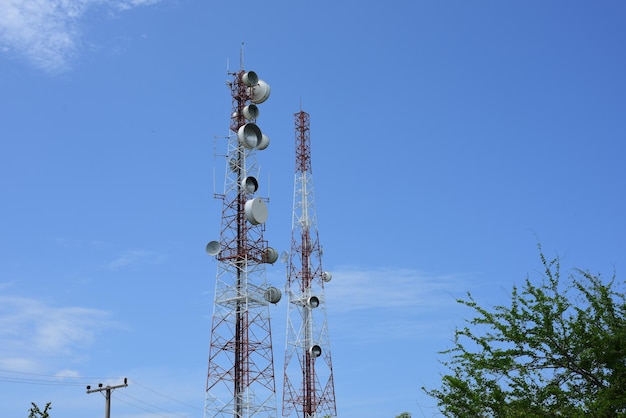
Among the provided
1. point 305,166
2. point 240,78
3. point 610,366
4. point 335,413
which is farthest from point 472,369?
point 305,166

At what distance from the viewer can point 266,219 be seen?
149ft

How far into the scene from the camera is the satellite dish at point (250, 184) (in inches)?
1795

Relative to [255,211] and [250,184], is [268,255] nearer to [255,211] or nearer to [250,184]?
[255,211]

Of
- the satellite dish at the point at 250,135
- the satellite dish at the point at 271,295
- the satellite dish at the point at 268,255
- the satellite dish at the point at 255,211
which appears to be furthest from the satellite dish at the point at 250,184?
the satellite dish at the point at 271,295

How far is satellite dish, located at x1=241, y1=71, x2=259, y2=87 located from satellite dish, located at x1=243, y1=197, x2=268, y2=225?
7.44m

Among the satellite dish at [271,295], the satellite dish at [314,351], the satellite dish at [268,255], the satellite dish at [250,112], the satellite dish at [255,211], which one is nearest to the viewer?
the satellite dish at [255,211]

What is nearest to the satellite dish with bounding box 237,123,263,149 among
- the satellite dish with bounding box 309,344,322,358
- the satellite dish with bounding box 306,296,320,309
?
the satellite dish with bounding box 306,296,320,309

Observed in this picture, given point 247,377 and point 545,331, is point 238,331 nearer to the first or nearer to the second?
point 247,377

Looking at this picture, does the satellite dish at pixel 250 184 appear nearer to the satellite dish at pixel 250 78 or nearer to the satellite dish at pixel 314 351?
the satellite dish at pixel 250 78

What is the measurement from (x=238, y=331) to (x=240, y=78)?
15.3 m

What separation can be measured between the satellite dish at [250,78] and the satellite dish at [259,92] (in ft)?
1.70

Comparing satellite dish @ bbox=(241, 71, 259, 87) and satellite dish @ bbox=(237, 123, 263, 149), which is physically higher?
satellite dish @ bbox=(241, 71, 259, 87)

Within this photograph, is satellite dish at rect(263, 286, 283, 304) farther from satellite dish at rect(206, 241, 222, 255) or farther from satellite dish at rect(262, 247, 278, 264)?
satellite dish at rect(206, 241, 222, 255)

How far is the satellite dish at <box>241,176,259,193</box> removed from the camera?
45594mm
